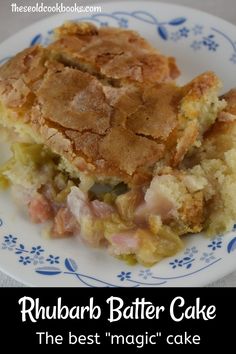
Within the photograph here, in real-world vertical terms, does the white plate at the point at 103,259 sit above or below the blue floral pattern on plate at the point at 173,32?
below

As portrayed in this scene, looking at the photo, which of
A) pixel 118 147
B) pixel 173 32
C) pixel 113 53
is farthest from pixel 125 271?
pixel 173 32

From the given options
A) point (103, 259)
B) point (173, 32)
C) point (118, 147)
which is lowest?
point (103, 259)

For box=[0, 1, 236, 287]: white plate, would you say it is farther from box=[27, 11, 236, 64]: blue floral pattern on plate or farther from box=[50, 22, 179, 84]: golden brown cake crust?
box=[50, 22, 179, 84]: golden brown cake crust

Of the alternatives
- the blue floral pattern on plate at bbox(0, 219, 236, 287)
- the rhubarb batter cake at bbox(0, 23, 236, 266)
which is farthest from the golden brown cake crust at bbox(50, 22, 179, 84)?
the blue floral pattern on plate at bbox(0, 219, 236, 287)

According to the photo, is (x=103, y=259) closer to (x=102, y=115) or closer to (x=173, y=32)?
(x=102, y=115)

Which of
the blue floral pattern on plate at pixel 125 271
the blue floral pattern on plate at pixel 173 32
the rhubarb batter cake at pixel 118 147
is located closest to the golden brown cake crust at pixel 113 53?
the rhubarb batter cake at pixel 118 147

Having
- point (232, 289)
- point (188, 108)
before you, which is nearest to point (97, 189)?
point (188, 108)

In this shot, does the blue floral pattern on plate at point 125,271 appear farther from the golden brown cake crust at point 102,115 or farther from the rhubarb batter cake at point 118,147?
the golden brown cake crust at point 102,115

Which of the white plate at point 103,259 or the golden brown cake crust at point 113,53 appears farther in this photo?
the golden brown cake crust at point 113,53
